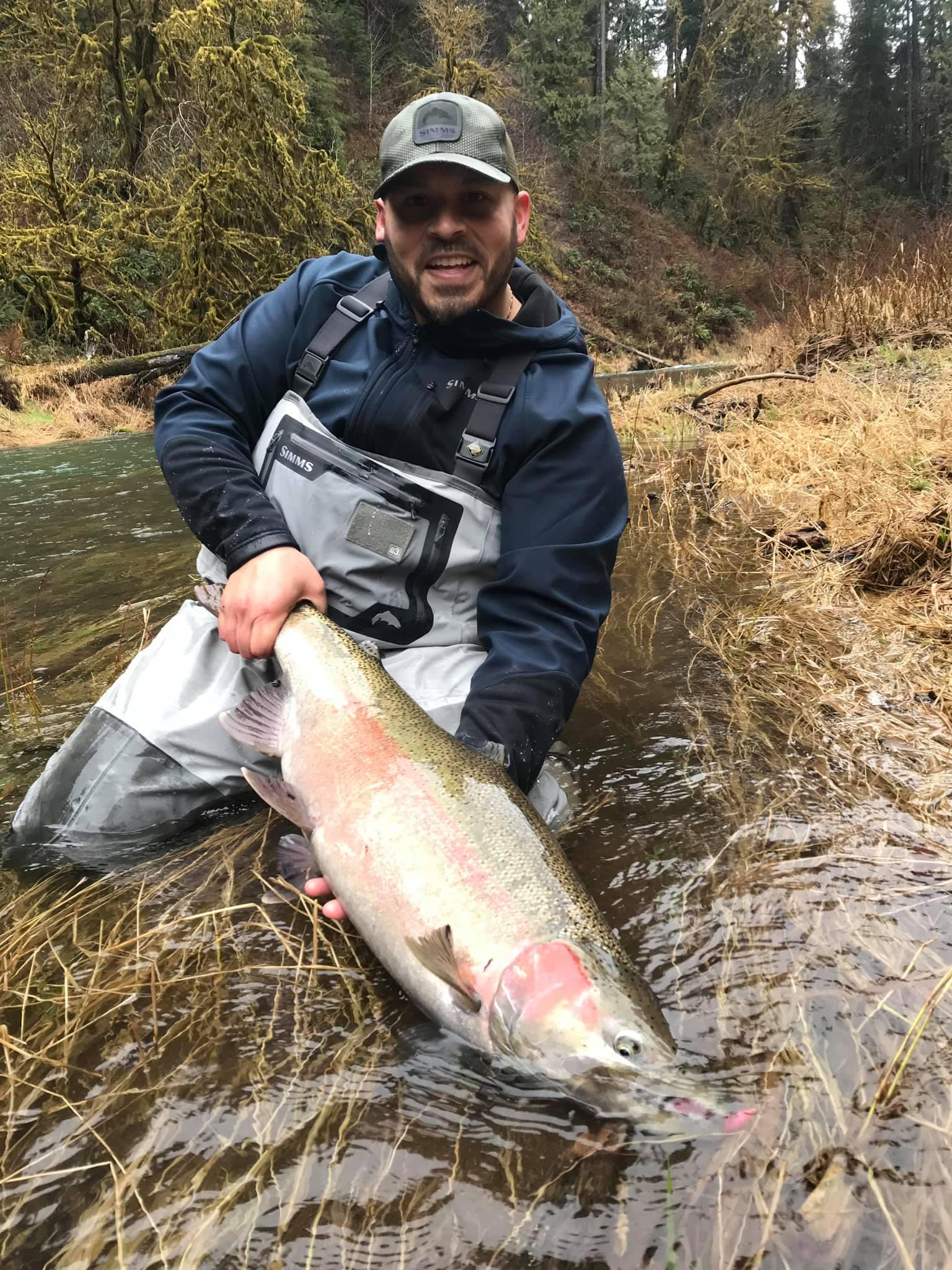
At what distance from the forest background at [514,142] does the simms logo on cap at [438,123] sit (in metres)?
12.0

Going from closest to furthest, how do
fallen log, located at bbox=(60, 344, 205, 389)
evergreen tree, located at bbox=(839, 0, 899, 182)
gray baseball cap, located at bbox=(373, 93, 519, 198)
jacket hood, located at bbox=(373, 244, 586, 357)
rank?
gray baseball cap, located at bbox=(373, 93, 519, 198) → jacket hood, located at bbox=(373, 244, 586, 357) → fallen log, located at bbox=(60, 344, 205, 389) → evergreen tree, located at bbox=(839, 0, 899, 182)

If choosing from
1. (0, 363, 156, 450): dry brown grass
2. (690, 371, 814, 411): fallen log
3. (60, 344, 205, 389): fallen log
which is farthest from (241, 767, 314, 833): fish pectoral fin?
(60, 344, 205, 389): fallen log

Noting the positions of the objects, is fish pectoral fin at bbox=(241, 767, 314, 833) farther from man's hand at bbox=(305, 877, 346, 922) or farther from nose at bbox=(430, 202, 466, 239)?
nose at bbox=(430, 202, 466, 239)

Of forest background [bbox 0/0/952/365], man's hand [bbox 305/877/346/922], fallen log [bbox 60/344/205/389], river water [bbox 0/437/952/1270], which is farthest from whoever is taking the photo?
forest background [bbox 0/0/952/365]

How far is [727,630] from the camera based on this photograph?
3.95m

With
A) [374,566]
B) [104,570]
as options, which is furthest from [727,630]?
[104,570]

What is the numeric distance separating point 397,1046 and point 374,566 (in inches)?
57.9

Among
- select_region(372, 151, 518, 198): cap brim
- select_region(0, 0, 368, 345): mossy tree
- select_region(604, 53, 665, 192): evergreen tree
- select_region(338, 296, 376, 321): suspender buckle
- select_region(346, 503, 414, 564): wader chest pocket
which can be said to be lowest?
select_region(346, 503, 414, 564): wader chest pocket

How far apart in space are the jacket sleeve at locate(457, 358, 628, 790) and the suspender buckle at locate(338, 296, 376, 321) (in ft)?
2.13

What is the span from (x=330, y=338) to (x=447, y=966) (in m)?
2.18

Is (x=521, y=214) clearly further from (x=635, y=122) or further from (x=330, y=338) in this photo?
(x=635, y=122)

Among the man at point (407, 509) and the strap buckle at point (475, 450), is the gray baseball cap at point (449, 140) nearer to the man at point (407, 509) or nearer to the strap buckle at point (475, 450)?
the man at point (407, 509)

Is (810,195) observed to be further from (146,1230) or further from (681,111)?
(146,1230)

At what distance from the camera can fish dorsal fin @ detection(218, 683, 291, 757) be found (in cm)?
240
